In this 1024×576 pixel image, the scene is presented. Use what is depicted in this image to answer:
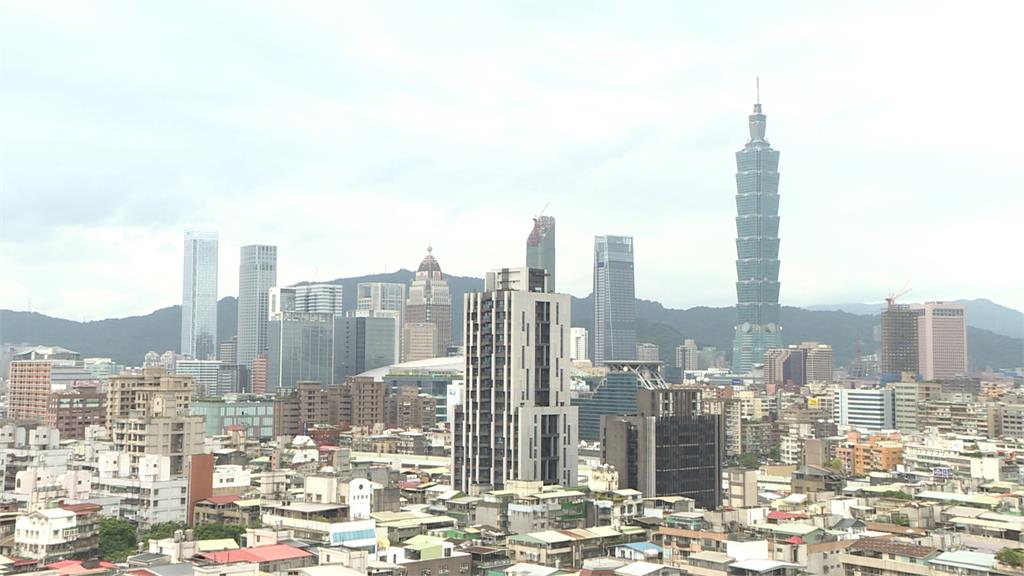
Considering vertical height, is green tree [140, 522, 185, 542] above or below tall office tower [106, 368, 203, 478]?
below

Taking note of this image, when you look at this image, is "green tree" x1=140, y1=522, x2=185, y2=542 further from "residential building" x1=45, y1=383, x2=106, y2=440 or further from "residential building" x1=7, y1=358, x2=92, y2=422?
"residential building" x1=7, y1=358, x2=92, y2=422

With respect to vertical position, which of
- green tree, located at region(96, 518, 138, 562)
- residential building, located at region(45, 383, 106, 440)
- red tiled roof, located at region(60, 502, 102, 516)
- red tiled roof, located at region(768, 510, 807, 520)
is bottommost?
green tree, located at region(96, 518, 138, 562)

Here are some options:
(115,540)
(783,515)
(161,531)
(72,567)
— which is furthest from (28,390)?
(783,515)

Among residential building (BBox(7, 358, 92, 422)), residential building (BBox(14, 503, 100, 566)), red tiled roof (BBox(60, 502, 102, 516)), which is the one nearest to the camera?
residential building (BBox(14, 503, 100, 566))

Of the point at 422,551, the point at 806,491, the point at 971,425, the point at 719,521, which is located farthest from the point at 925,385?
the point at 422,551

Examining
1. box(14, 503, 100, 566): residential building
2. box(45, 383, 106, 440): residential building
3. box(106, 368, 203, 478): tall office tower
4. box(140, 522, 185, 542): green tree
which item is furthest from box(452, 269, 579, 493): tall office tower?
box(45, 383, 106, 440): residential building

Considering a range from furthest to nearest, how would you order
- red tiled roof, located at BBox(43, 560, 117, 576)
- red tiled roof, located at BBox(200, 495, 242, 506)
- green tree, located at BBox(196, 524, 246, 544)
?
red tiled roof, located at BBox(200, 495, 242, 506) < green tree, located at BBox(196, 524, 246, 544) < red tiled roof, located at BBox(43, 560, 117, 576)

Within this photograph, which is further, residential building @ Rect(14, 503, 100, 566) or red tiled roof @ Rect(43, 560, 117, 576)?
residential building @ Rect(14, 503, 100, 566)
